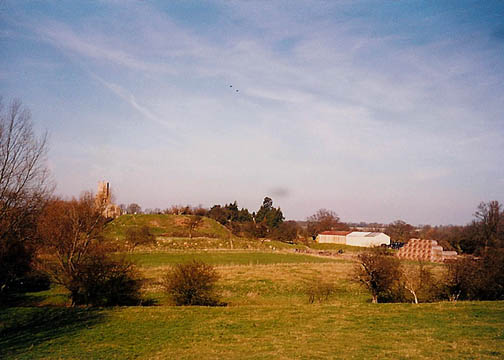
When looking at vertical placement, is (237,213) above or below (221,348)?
above

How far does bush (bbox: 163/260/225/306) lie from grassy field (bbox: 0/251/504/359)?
1679 mm

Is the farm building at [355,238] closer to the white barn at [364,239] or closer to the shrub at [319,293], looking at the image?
the white barn at [364,239]

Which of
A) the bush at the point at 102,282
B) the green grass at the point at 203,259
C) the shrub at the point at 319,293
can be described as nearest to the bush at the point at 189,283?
the bush at the point at 102,282

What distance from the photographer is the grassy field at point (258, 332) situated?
10.9 meters

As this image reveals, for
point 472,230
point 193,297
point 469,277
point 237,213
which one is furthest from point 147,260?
point 237,213

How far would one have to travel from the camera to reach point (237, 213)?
387ft

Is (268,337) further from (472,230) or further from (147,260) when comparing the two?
(472,230)

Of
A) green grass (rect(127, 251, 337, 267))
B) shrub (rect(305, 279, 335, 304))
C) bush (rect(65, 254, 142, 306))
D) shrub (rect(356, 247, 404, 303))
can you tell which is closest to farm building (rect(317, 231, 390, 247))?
green grass (rect(127, 251, 337, 267))

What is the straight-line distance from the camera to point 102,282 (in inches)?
858

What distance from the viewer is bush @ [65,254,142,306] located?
21406 millimetres

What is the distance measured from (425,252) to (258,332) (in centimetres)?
5913

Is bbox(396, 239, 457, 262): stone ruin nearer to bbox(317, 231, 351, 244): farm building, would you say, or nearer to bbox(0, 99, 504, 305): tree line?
bbox(317, 231, 351, 244): farm building

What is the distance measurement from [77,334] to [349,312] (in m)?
12.4

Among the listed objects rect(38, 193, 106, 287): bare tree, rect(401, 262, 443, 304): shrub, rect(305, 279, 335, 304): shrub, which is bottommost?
rect(305, 279, 335, 304): shrub
